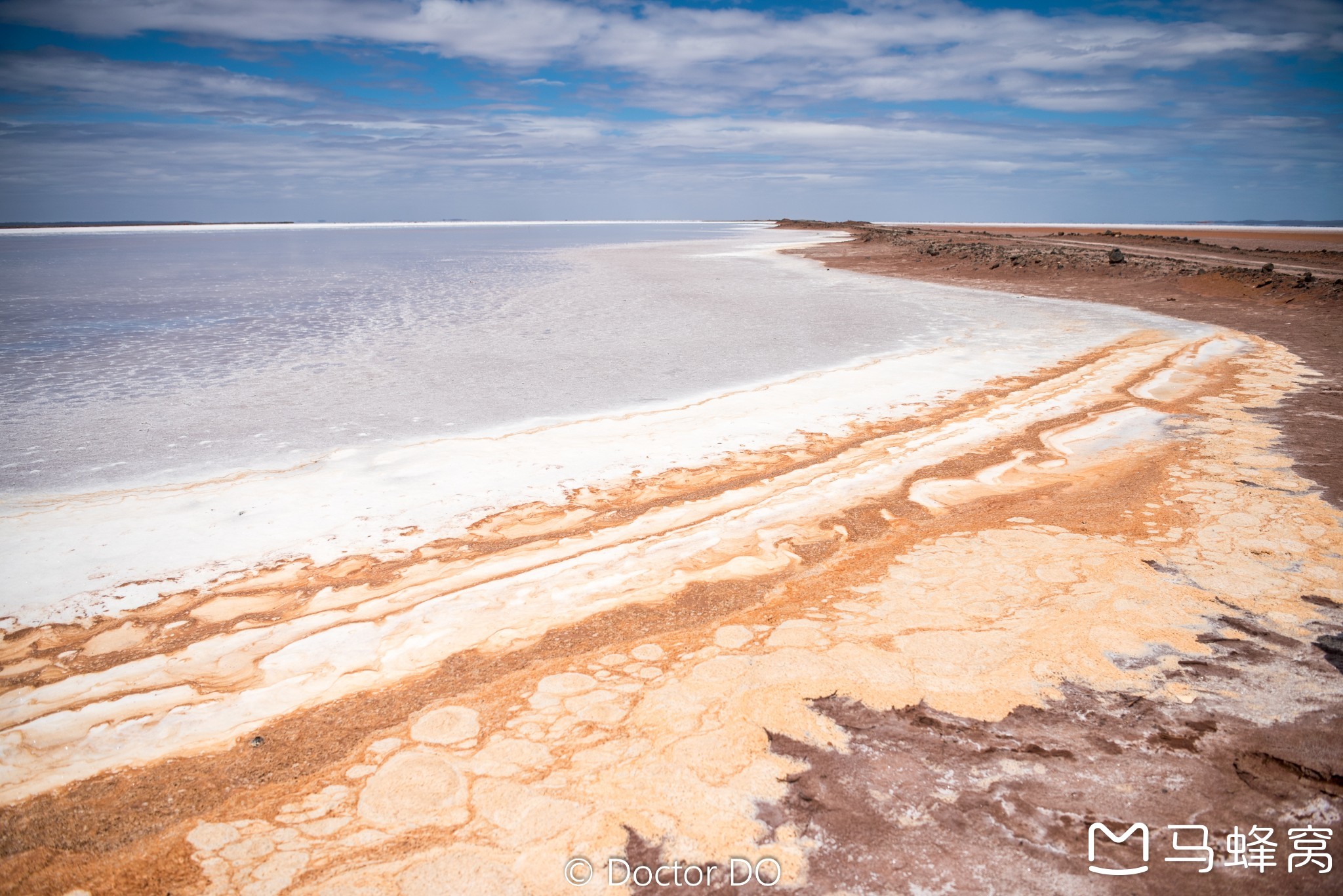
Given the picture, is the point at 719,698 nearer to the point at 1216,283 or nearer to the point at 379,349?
the point at 379,349

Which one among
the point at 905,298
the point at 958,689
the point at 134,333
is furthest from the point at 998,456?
the point at 134,333

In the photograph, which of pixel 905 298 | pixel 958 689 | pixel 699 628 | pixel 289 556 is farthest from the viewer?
pixel 905 298

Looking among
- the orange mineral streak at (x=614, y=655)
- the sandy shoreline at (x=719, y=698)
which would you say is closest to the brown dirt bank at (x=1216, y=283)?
the orange mineral streak at (x=614, y=655)

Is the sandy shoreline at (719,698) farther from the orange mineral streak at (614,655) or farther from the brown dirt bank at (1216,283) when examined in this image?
the brown dirt bank at (1216,283)

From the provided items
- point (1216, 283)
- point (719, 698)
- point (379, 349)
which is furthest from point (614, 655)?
point (1216, 283)

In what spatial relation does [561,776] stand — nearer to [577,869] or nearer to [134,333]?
[577,869]
